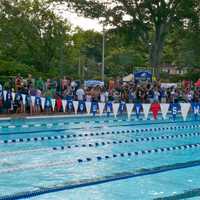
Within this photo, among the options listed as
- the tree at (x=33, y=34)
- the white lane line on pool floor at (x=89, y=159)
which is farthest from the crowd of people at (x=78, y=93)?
the tree at (x=33, y=34)

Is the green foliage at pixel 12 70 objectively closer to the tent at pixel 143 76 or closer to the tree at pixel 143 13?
the tree at pixel 143 13

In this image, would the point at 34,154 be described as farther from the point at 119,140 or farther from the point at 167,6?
the point at 167,6

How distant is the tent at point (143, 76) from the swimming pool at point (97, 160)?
815cm

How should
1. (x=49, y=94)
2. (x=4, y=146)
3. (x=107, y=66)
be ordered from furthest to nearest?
(x=107, y=66) → (x=49, y=94) → (x=4, y=146)

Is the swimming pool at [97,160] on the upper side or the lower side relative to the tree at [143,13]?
lower

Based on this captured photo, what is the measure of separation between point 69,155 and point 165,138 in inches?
167

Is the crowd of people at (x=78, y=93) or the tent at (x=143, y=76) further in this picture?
the tent at (x=143, y=76)

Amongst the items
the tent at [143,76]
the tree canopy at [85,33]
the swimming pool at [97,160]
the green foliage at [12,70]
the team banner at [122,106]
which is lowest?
the swimming pool at [97,160]

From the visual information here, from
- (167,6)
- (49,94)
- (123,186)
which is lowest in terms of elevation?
(123,186)

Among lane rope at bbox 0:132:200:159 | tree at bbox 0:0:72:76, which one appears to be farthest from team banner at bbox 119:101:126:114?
tree at bbox 0:0:72:76

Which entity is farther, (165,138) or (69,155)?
(165,138)

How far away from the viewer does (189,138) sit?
14883mm

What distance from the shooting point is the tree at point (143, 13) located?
28.4 meters

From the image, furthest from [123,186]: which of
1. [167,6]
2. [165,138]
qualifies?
[167,6]
